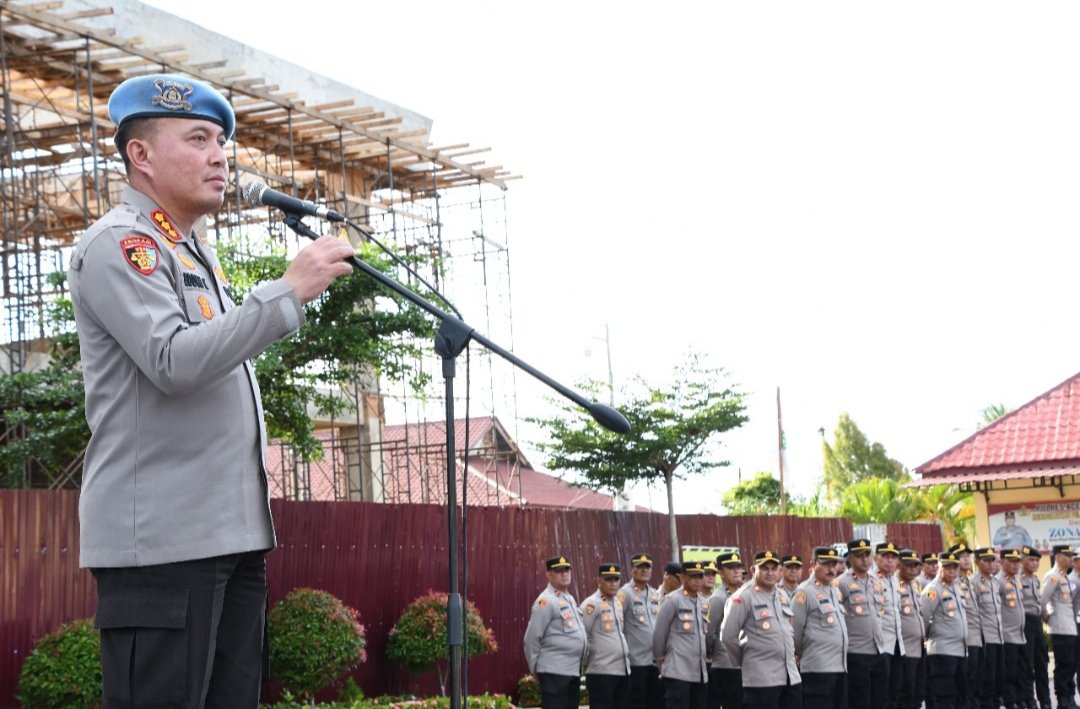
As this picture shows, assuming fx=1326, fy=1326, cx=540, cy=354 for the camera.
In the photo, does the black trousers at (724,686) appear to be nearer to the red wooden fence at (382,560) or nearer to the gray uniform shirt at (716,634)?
the gray uniform shirt at (716,634)

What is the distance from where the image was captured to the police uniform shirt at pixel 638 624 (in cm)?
1261

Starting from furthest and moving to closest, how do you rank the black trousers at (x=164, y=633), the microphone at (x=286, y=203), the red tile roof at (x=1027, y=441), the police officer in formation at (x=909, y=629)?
the red tile roof at (x=1027, y=441), the police officer in formation at (x=909, y=629), the microphone at (x=286, y=203), the black trousers at (x=164, y=633)

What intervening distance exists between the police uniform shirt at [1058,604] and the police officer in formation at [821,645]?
490 centimetres

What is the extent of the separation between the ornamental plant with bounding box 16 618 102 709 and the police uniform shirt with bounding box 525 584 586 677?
4.16 m

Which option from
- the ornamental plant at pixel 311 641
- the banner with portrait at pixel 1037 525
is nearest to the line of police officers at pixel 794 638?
the ornamental plant at pixel 311 641

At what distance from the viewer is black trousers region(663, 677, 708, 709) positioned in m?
12.1

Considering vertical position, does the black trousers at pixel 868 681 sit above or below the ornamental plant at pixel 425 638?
below

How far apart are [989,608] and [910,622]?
1739 mm

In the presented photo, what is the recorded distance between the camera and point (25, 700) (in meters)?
8.63

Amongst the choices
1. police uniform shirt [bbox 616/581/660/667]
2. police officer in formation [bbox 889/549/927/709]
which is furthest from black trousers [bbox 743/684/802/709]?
police officer in formation [bbox 889/549/927/709]

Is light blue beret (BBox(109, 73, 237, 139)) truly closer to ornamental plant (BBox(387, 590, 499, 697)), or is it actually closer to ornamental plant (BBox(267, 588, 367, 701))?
ornamental plant (BBox(267, 588, 367, 701))

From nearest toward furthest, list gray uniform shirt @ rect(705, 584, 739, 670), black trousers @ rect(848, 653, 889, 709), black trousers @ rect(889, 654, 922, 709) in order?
gray uniform shirt @ rect(705, 584, 739, 670), black trousers @ rect(848, 653, 889, 709), black trousers @ rect(889, 654, 922, 709)

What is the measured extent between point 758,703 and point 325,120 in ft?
48.0

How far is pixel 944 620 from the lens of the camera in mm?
14234
